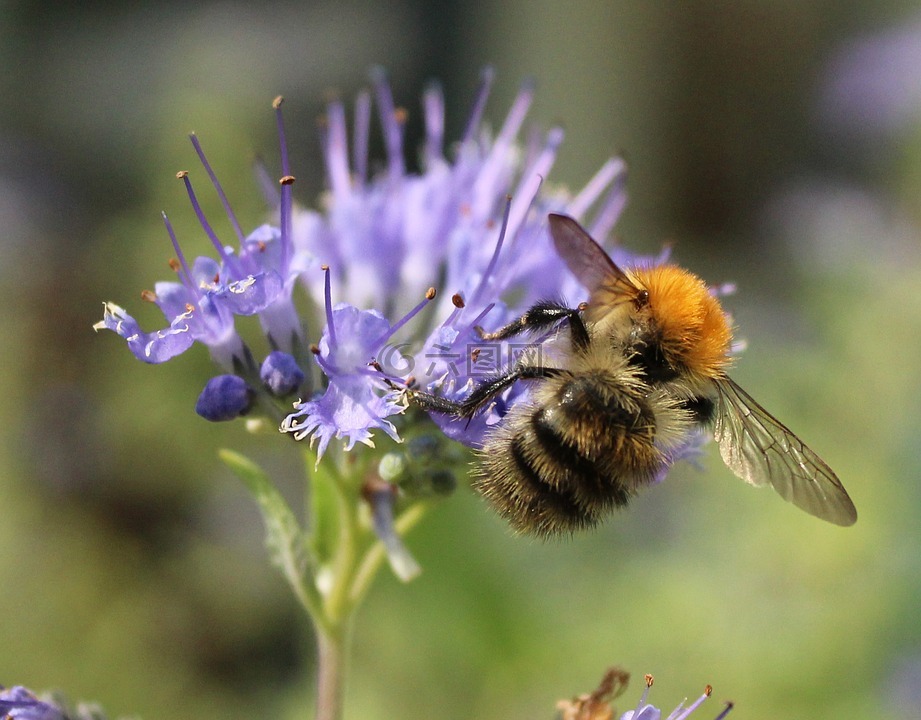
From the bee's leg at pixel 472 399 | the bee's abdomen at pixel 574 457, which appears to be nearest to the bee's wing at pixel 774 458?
the bee's abdomen at pixel 574 457

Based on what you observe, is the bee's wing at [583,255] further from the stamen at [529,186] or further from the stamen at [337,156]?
the stamen at [337,156]

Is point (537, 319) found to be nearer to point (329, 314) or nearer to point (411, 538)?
point (329, 314)

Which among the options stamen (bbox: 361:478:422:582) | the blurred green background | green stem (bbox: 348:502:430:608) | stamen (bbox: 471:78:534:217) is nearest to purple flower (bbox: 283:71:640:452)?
stamen (bbox: 471:78:534:217)

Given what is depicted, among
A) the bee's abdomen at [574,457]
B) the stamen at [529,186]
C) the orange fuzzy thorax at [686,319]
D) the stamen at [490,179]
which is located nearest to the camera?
the bee's abdomen at [574,457]

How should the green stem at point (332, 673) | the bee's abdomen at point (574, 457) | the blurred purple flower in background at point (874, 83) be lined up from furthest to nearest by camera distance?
the blurred purple flower in background at point (874, 83) → the green stem at point (332, 673) → the bee's abdomen at point (574, 457)

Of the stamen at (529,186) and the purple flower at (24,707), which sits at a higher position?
the stamen at (529,186)

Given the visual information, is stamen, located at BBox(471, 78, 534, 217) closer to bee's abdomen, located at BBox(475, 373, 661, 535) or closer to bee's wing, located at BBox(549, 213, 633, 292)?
bee's wing, located at BBox(549, 213, 633, 292)

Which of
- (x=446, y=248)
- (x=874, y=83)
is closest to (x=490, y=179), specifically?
(x=446, y=248)
